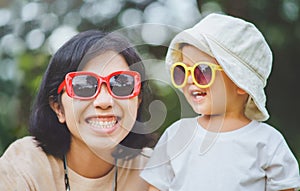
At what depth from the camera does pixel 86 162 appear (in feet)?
5.77

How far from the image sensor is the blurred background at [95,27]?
10.1 feet

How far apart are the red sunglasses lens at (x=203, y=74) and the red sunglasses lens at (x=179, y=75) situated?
4cm

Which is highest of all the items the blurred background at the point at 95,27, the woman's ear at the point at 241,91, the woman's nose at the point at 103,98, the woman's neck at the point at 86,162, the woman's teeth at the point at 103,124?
the woman's nose at the point at 103,98

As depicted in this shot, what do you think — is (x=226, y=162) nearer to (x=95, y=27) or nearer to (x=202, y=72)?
(x=202, y=72)

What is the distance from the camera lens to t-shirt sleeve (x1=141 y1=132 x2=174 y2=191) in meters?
1.59

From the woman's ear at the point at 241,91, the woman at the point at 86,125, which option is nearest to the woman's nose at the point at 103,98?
the woman at the point at 86,125

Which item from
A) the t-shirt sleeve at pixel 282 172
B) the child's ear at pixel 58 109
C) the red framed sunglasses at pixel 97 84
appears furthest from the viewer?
the child's ear at pixel 58 109

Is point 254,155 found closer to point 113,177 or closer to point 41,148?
point 113,177

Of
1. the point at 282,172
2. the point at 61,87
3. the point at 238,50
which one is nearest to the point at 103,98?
the point at 61,87

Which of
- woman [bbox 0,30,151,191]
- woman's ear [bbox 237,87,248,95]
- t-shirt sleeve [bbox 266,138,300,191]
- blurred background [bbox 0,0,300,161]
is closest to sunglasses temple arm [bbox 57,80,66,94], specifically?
woman [bbox 0,30,151,191]

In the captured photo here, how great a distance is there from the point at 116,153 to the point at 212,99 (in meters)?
0.35

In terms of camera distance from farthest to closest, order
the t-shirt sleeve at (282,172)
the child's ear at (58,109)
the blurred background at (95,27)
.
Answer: the blurred background at (95,27) < the child's ear at (58,109) < the t-shirt sleeve at (282,172)

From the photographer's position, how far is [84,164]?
1761 mm

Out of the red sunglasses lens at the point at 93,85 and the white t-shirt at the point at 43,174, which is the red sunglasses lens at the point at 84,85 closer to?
the red sunglasses lens at the point at 93,85
